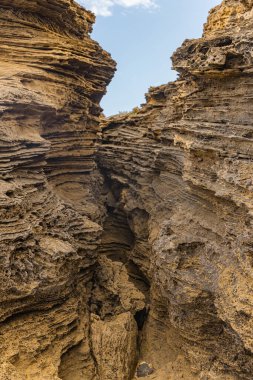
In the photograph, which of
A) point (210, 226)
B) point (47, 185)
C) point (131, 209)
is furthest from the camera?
point (131, 209)

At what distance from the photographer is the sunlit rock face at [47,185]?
12.7m

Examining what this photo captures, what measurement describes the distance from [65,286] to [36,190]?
12.0 feet

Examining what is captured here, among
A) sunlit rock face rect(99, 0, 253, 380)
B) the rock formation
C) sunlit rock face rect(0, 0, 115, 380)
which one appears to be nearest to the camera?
sunlit rock face rect(99, 0, 253, 380)

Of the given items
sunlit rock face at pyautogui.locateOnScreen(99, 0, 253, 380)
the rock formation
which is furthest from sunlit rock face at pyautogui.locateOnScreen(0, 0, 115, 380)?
sunlit rock face at pyautogui.locateOnScreen(99, 0, 253, 380)

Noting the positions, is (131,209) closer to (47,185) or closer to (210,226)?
(47,185)

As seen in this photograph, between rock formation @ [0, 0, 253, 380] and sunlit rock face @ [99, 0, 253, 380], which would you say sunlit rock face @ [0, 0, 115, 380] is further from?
sunlit rock face @ [99, 0, 253, 380]

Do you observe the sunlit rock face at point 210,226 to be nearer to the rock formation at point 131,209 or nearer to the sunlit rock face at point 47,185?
the rock formation at point 131,209

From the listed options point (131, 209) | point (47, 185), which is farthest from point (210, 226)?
point (131, 209)

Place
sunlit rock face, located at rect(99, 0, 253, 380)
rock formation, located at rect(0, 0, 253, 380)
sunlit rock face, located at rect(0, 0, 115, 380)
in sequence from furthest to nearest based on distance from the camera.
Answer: sunlit rock face, located at rect(0, 0, 115, 380)
rock formation, located at rect(0, 0, 253, 380)
sunlit rock face, located at rect(99, 0, 253, 380)

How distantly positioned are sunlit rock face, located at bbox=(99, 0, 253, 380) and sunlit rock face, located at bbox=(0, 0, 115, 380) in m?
3.20

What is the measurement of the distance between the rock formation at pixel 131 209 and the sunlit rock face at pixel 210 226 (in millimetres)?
48

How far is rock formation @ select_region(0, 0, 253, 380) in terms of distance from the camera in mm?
12227

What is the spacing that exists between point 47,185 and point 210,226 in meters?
6.82

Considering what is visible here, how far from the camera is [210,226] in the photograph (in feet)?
43.8
